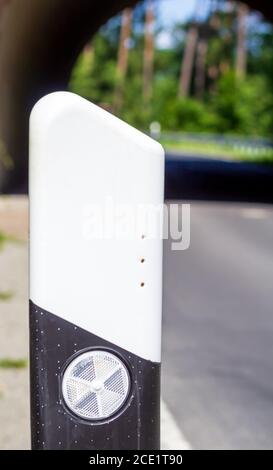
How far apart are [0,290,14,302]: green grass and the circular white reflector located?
5.70m

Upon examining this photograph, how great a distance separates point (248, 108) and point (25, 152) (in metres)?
37.6

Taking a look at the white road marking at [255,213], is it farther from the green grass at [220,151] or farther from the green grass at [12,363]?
the green grass at [220,151]

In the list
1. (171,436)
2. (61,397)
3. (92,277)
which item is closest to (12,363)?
(171,436)

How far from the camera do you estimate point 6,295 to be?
8312 mm

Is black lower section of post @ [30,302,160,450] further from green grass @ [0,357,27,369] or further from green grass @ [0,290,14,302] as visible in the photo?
green grass @ [0,290,14,302]

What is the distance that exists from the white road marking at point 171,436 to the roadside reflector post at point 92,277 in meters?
1.96

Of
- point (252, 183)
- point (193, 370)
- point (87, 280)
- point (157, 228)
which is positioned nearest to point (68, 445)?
point (87, 280)

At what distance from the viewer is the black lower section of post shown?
2455 millimetres

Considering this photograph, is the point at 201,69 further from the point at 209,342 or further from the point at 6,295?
the point at 209,342

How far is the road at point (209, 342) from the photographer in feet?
15.9

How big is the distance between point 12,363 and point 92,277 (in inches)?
142

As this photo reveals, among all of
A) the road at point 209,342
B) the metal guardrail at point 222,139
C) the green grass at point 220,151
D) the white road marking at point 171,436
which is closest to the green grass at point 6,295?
the road at point 209,342

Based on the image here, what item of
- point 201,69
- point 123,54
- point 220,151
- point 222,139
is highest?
point 201,69

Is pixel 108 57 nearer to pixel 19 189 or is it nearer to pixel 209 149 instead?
pixel 209 149
